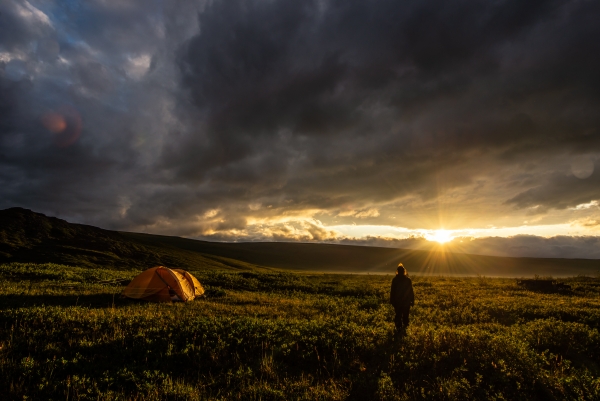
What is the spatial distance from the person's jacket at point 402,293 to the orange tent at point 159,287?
1353 centimetres

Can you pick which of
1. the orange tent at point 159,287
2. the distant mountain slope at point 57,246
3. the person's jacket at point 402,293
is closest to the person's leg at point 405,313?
the person's jacket at point 402,293

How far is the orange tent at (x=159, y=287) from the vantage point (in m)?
20.5

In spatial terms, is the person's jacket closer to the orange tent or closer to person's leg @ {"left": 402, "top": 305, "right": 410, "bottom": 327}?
person's leg @ {"left": 402, "top": 305, "right": 410, "bottom": 327}

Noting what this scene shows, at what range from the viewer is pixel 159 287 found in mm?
20734

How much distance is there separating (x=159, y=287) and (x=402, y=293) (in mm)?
15255

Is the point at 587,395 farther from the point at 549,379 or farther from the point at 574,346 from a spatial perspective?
the point at 574,346

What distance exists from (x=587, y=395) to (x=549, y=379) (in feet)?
2.45

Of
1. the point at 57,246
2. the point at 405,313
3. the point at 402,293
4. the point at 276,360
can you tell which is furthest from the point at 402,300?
the point at 57,246

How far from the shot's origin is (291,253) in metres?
199

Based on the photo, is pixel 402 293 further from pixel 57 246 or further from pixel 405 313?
pixel 57 246

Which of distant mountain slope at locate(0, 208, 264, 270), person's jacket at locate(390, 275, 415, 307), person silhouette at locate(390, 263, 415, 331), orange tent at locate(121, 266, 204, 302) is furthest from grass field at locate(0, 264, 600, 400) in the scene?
distant mountain slope at locate(0, 208, 264, 270)

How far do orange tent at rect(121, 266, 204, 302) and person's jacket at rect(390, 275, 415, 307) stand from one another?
13.5 meters

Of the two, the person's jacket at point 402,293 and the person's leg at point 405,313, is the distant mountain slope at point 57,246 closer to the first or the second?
the person's jacket at point 402,293

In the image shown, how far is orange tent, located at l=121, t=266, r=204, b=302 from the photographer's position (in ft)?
67.2
